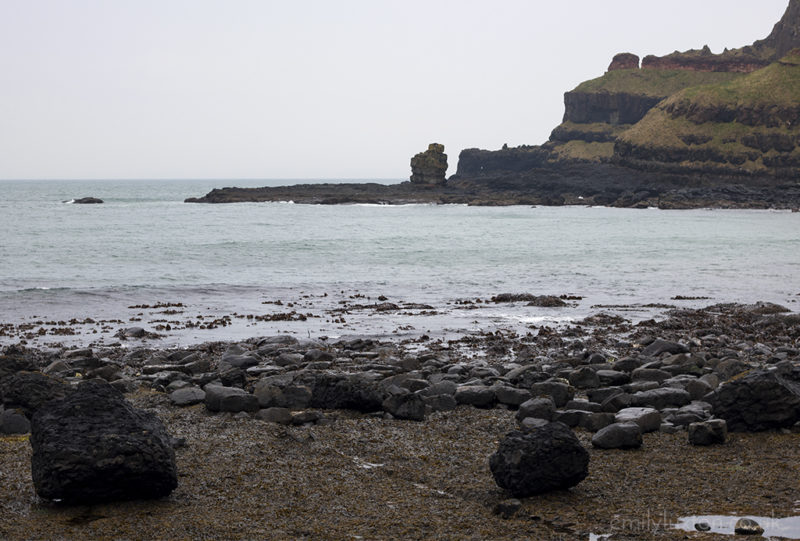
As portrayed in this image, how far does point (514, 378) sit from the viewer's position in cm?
1162

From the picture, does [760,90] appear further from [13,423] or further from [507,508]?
[13,423]

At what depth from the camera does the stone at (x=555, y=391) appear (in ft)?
33.6

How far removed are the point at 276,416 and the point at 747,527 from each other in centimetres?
538

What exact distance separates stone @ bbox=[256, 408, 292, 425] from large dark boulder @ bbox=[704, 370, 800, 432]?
498 centimetres

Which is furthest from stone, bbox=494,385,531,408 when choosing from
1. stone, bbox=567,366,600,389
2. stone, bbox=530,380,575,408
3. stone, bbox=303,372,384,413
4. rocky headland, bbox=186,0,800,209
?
rocky headland, bbox=186,0,800,209

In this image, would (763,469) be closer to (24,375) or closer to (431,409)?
(431,409)

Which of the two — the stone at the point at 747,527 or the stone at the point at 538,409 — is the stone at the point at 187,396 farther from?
the stone at the point at 747,527

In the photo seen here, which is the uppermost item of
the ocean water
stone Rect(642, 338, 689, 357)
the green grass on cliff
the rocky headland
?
the green grass on cliff

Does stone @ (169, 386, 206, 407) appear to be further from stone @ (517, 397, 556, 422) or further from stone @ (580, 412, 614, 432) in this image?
stone @ (580, 412, 614, 432)

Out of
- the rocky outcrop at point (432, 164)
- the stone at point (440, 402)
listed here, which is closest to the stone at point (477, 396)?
the stone at point (440, 402)

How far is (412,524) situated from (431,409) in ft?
12.4

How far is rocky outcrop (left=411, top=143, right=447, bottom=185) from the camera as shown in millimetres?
138625

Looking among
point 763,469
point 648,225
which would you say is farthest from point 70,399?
point 648,225

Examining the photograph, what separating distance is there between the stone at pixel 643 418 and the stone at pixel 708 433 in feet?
1.86
